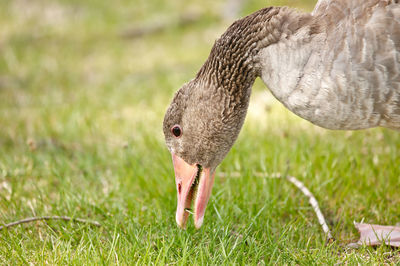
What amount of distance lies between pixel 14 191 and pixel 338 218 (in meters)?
2.56

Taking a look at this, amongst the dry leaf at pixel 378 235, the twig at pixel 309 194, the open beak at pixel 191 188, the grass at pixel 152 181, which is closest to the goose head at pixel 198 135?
the open beak at pixel 191 188

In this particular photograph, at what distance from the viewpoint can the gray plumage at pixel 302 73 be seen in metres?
2.90

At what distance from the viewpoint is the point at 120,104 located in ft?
22.5

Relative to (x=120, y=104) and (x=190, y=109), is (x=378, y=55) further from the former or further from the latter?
(x=120, y=104)

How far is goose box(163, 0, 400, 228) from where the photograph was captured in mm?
2908

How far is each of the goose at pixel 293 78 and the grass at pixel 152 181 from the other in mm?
395

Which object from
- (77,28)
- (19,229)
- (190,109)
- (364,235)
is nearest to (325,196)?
(364,235)

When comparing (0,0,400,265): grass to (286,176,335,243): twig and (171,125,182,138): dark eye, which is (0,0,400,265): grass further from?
(171,125,182,138): dark eye

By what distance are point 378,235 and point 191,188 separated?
1.28 meters

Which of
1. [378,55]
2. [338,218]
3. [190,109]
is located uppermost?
[378,55]

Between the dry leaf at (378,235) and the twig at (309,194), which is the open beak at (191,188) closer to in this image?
the twig at (309,194)

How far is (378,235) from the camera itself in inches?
127

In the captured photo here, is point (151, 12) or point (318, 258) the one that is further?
point (151, 12)

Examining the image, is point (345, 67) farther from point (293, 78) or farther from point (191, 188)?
point (191, 188)
